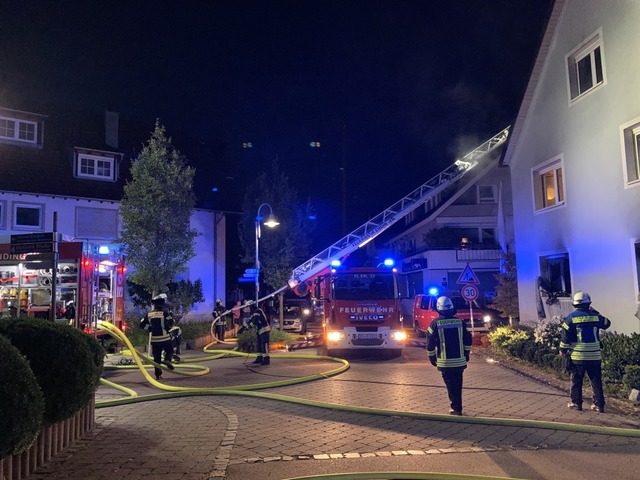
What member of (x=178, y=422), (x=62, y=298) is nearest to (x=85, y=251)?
(x=62, y=298)

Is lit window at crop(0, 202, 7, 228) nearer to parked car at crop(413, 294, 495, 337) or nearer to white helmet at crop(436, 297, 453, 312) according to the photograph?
parked car at crop(413, 294, 495, 337)

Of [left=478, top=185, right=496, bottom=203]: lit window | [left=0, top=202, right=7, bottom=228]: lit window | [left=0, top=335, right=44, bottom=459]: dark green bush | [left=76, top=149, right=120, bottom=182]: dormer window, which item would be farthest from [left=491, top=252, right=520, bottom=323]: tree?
[left=0, top=202, right=7, bottom=228]: lit window

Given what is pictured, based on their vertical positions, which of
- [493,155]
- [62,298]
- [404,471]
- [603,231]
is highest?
[493,155]

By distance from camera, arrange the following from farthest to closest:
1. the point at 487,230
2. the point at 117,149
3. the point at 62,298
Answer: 1. the point at 487,230
2. the point at 117,149
3. the point at 62,298

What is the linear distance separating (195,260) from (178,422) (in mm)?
17941

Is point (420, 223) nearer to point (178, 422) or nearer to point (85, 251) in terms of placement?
point (85, 251)

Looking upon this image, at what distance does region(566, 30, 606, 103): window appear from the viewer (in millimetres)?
11414

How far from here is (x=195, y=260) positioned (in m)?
24.1

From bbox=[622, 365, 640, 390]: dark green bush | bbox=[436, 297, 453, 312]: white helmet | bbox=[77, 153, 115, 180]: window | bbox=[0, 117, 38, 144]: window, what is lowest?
bbox=[622, 365, 640, 390]: dark green bush

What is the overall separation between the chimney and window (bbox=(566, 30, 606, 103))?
1969cm

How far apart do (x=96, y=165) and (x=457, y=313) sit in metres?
17.0

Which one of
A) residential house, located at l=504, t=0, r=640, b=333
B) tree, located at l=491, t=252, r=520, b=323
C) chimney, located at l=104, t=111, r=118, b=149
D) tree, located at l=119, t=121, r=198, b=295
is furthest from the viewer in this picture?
chimney, located at l=104, t=111, r=118, b=149

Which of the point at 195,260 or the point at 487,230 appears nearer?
the point at 195,260

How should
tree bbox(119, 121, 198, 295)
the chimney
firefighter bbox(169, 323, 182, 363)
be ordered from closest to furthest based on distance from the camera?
firefighter bbox(169, 323, 182, 363)
tree bbox(119, 121, 198, 295)
the chimney
